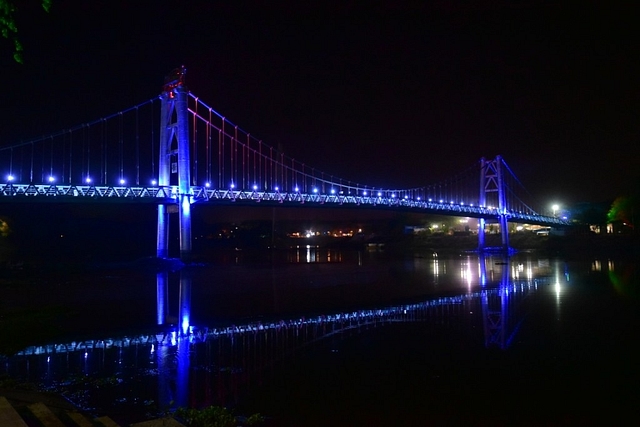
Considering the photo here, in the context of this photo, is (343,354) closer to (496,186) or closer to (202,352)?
(202,352)

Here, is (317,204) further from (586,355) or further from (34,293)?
(586,355)

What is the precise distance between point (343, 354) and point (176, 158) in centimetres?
4042

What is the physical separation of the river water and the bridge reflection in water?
1.9 inches

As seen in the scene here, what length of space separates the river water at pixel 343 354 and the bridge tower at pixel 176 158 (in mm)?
22017

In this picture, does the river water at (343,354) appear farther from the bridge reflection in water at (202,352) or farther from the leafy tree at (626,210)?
the leafy tree at (626,210)

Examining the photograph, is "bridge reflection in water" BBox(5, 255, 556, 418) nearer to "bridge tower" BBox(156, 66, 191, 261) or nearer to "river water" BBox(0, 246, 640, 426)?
"river water" BBox(0, 246, 640, 426)

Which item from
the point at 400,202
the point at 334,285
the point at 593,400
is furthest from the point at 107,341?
the point at 400,202

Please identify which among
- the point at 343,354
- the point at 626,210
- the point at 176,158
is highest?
the point at 176,158

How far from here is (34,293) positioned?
2456cm

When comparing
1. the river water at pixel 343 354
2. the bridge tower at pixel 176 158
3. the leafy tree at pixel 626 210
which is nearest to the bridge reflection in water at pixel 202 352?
the river water at pixel 343 354

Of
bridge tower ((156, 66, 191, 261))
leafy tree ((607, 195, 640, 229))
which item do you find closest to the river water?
bridge tower ((156, 66, 191, 261))

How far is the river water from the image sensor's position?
816 centimetres

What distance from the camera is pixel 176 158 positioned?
161 feet

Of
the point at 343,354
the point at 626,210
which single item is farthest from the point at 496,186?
the point at 343,354
